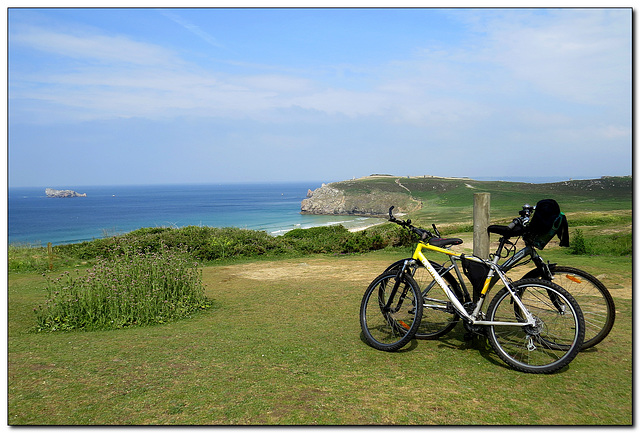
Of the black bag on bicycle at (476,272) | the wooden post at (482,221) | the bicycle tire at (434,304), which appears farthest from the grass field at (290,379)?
the wooden post at (482,221)

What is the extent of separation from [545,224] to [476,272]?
0.85 metres

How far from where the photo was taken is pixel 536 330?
4461mm

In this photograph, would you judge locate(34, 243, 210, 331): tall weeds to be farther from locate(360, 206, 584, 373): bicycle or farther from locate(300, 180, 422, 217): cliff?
locate(300, 180, 422, 217): cliff

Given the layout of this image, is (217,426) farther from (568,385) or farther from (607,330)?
(607,330)

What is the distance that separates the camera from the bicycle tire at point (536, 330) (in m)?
4.36

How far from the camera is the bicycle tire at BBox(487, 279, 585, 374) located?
4359 mm

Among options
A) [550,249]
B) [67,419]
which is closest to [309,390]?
[67,419]

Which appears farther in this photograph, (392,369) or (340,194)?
(340,194)

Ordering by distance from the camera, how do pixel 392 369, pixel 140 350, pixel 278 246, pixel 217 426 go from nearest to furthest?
pixel 217 426
pixel 392 369
pixel 140 350
pixel 278 246

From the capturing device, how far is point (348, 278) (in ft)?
35.2

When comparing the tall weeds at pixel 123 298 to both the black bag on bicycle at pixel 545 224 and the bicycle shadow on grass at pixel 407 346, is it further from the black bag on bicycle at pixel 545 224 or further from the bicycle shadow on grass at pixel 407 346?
the black bag on bicycle at pixel 545 224

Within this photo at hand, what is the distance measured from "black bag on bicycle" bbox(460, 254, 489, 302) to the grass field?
0.66 m

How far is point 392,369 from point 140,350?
3024mm

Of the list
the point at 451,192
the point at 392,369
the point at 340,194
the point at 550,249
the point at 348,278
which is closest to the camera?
the point at 392,369
